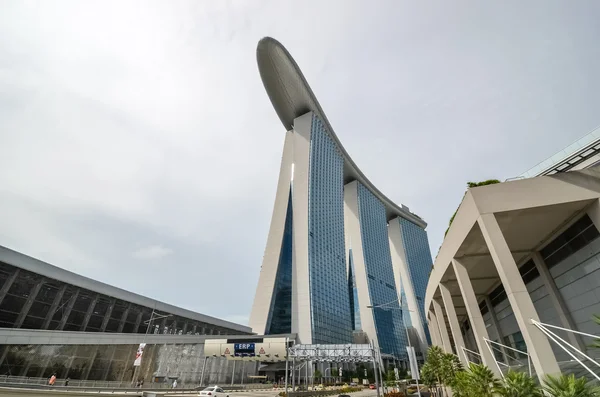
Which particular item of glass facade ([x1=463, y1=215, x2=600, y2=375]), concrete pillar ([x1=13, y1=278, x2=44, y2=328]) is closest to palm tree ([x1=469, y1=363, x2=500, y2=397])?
glass facade ([x1=463, y1=215, x2=600, y2=375])

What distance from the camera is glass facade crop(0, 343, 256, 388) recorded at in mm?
33125

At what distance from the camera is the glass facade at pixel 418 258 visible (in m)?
140

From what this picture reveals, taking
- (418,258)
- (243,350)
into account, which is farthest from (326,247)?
(418,258)

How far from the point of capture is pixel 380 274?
121 meters

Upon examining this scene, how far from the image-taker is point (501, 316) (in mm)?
25062

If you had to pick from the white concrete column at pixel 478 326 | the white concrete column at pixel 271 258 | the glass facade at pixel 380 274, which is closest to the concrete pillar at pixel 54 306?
the white concrete column at pixel 271 258

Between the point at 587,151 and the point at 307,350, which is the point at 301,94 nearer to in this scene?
the point at 307,350

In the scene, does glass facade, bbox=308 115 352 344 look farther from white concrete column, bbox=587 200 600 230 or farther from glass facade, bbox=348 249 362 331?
white concrete column, bbox=587 200 600 230

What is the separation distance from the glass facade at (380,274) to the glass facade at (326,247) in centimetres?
1750

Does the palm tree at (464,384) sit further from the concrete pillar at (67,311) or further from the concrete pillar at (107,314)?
the concrete pillar at (107,314)

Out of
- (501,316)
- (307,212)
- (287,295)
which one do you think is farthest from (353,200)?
(501,316)

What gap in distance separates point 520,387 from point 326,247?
79.8m

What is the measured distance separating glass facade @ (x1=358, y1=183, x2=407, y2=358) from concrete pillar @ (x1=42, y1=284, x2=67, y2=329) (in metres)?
82.1

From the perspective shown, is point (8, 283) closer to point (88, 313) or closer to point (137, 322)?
point (88, 313)
